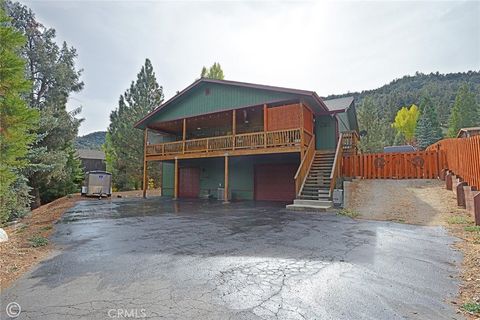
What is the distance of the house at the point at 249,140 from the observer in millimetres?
12542

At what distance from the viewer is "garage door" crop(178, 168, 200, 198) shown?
19078 millimetres

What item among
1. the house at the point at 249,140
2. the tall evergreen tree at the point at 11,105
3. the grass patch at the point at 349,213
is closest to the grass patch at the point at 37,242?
the tall evergreen tree at the point at 11,105

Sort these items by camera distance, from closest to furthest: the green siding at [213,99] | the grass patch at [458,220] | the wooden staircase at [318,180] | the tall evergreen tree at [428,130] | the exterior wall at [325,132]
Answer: the grass patch at [458,220], the wooden staircase at [318,180], the green siding at [213,99], the exterior wall at [325,132], the tall evergreen tree at [428,130]

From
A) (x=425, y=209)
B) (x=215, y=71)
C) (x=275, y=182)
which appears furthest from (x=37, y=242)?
(x=215, y=71)

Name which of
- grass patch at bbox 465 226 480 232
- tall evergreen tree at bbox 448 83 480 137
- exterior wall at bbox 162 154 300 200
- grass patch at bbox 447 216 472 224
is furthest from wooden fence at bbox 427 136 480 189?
tall evergreen tree at bbox 448 83 480 137

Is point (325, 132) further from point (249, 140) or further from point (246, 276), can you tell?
point (246, 276)

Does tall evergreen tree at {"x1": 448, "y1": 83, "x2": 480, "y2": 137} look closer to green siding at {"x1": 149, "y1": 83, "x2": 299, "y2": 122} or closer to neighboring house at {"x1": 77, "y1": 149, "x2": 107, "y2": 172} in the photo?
green siding at {"x1": 149, "y1": 83, "x2": 299, "y2": 122}

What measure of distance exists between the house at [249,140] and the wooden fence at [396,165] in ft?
4.34

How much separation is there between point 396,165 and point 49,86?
24006 millimetres

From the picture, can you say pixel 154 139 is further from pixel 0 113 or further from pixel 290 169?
pixel 0 113

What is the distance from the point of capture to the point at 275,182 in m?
16.0

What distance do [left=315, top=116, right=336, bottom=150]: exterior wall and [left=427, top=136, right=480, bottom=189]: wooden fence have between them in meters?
5.38

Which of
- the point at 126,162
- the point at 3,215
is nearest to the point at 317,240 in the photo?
the point at 3,215

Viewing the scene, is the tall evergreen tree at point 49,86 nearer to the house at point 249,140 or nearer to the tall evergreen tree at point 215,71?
the house at point 249,140
